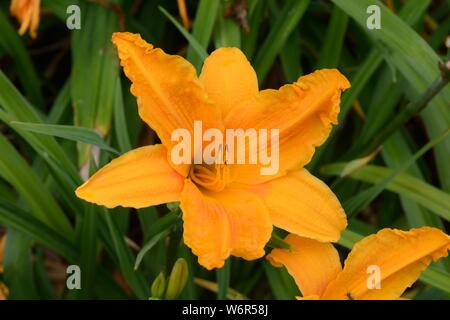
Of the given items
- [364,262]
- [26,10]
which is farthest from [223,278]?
[26,10]

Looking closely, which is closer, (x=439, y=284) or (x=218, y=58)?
(x=218, y=58)

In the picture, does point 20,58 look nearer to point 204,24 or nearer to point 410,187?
point 204,24

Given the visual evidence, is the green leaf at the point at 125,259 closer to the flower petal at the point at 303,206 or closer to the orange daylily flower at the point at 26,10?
the flower petal at the point at 303,206

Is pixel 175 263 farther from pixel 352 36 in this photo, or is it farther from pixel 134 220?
pixel 352 36

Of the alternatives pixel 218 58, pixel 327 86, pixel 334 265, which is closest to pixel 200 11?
pixel 218 58

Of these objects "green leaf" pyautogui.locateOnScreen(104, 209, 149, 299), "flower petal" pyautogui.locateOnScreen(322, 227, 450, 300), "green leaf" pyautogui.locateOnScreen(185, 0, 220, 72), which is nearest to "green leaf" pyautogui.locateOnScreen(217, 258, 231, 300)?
"green leaf" pyautogui.locateOnScreen(104, 209, 149, 299)

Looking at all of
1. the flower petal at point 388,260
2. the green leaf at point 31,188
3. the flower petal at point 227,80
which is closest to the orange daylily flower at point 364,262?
the flower petal at point 388,260
